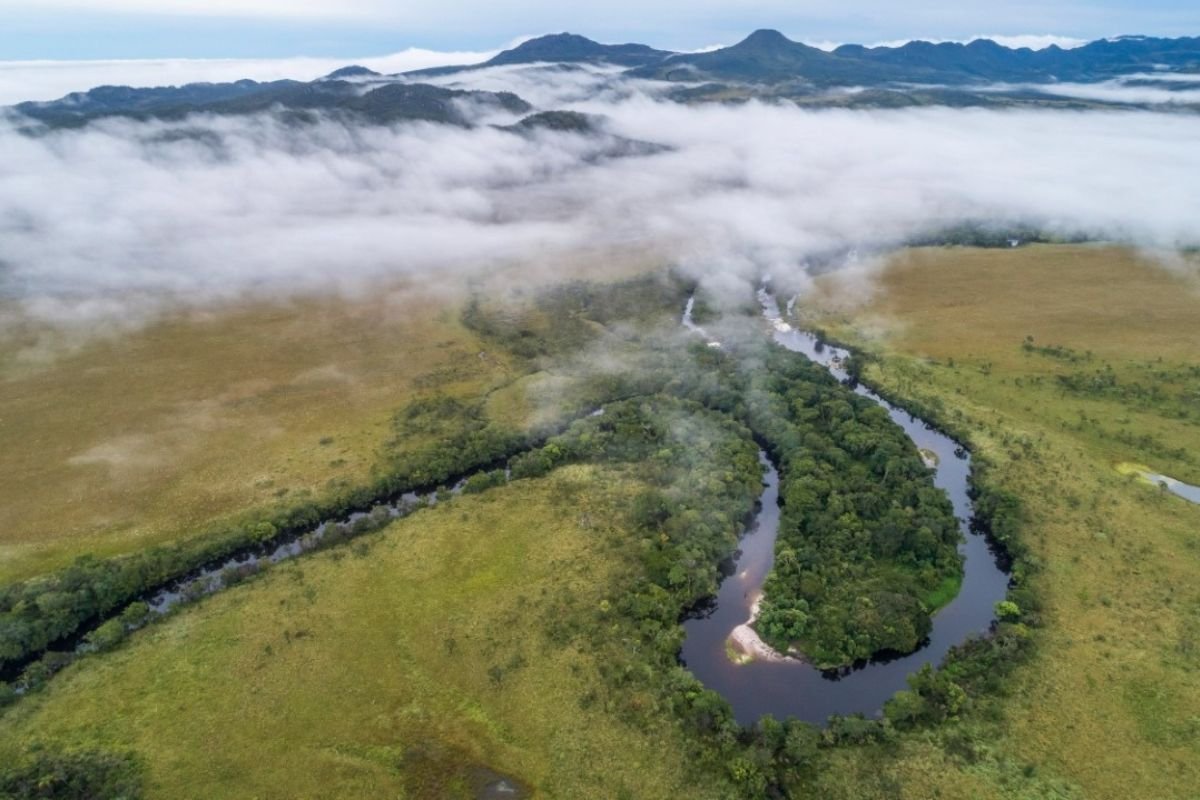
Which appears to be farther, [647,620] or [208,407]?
[208,407]

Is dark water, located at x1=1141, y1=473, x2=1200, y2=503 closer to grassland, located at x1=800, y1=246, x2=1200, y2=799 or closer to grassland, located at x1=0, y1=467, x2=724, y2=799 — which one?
grassland, located at x1=800, y1=246, x2=1200, y2=799

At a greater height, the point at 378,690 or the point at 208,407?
the point at 208,407

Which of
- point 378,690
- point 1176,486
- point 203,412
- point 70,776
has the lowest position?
point 1176,486

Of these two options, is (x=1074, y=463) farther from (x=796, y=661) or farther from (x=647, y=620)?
(x=647, y=620)

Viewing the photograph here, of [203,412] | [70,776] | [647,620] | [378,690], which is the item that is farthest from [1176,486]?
[203,412]

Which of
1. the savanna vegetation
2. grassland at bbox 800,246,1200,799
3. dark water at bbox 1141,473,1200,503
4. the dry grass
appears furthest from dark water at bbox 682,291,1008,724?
the dry grass

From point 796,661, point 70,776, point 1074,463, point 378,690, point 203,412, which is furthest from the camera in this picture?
point 203,412
